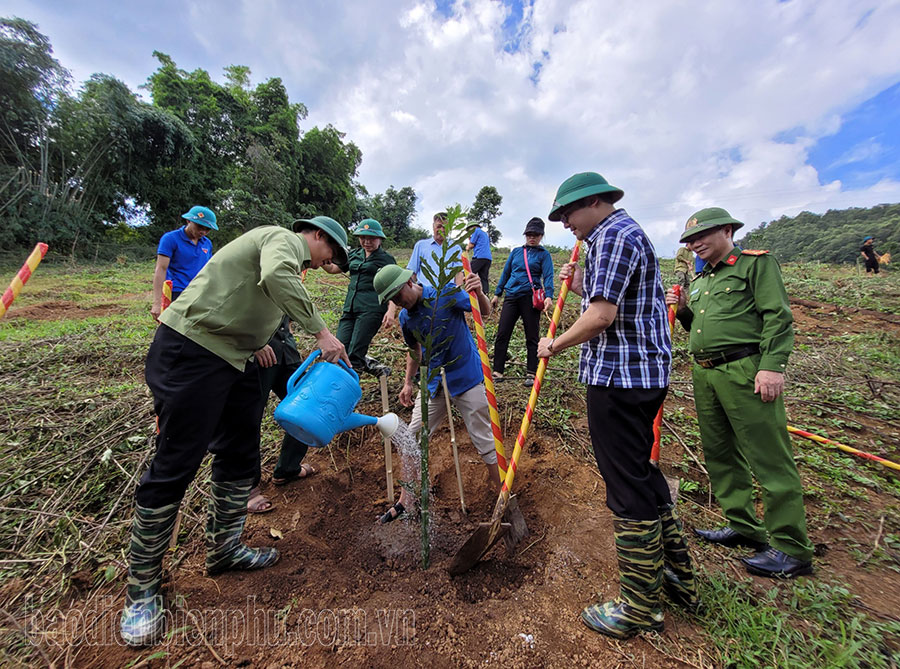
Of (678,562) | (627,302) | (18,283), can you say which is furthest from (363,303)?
(678,562)

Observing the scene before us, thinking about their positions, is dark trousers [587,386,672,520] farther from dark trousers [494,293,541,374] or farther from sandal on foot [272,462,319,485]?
dark trousers [494,293,541,374]

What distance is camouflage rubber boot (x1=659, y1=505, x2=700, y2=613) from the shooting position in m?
1.69

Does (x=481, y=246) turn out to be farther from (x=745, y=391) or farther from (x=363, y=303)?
(x=745, y=391)

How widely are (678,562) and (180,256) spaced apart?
4.45 metres

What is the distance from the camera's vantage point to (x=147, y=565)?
5.48 ft

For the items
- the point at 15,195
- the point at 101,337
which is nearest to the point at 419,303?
the point at 101,337

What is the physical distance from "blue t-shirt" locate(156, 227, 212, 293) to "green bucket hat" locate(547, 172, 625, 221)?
11.5 feet

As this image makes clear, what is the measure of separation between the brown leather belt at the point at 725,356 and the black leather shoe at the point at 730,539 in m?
1.04

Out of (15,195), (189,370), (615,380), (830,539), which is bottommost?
(830,539)

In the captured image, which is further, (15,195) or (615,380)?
(15,195)

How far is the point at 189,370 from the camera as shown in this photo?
1647 mm

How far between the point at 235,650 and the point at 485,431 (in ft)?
5.46

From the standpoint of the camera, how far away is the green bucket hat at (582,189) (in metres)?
1.63

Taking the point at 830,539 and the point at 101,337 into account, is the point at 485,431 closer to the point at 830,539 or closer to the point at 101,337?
the point at 830,539
